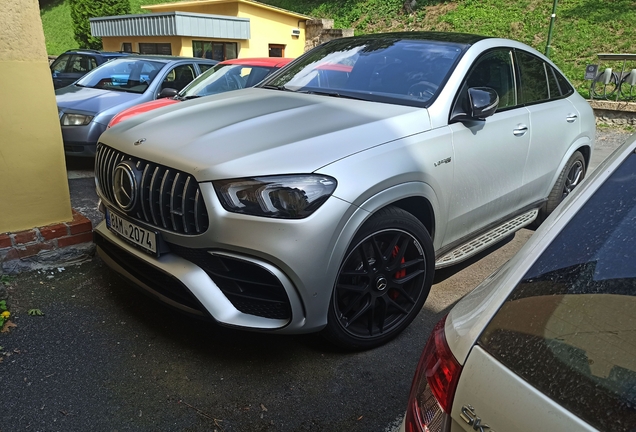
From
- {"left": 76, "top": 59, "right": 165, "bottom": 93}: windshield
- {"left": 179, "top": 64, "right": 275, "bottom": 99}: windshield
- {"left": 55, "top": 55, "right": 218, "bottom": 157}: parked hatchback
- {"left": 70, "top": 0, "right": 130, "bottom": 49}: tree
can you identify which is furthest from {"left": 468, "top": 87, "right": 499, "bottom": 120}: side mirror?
{"left": 70, "top": 0, "right": 130, "bottom": 49}: tree

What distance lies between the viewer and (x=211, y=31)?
648 inches

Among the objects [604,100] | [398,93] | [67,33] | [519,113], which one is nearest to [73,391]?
[398,93]

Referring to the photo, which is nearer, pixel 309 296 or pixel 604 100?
pixel 309 296

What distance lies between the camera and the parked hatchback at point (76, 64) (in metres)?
9.80

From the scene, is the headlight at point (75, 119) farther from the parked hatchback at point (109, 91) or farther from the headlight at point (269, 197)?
the headlight at point (269, 197)

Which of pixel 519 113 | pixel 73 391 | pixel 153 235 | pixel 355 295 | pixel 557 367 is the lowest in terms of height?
pixel 73 391

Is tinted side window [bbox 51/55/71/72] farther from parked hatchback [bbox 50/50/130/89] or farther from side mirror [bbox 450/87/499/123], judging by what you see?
side mirror [bbox 450/87/499/123]

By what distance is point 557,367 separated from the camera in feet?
3.52

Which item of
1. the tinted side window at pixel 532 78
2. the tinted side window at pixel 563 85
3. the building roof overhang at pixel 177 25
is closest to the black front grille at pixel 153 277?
the tinted side window at pixel 532 78

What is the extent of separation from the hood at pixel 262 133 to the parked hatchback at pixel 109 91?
11.6 feet

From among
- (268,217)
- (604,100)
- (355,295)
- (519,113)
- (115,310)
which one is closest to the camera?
(268,217)

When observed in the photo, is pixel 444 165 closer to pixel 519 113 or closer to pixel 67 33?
pixel 519 113

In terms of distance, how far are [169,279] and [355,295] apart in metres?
0.95

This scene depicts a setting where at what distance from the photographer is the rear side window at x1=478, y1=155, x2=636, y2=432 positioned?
1005 millimetres
